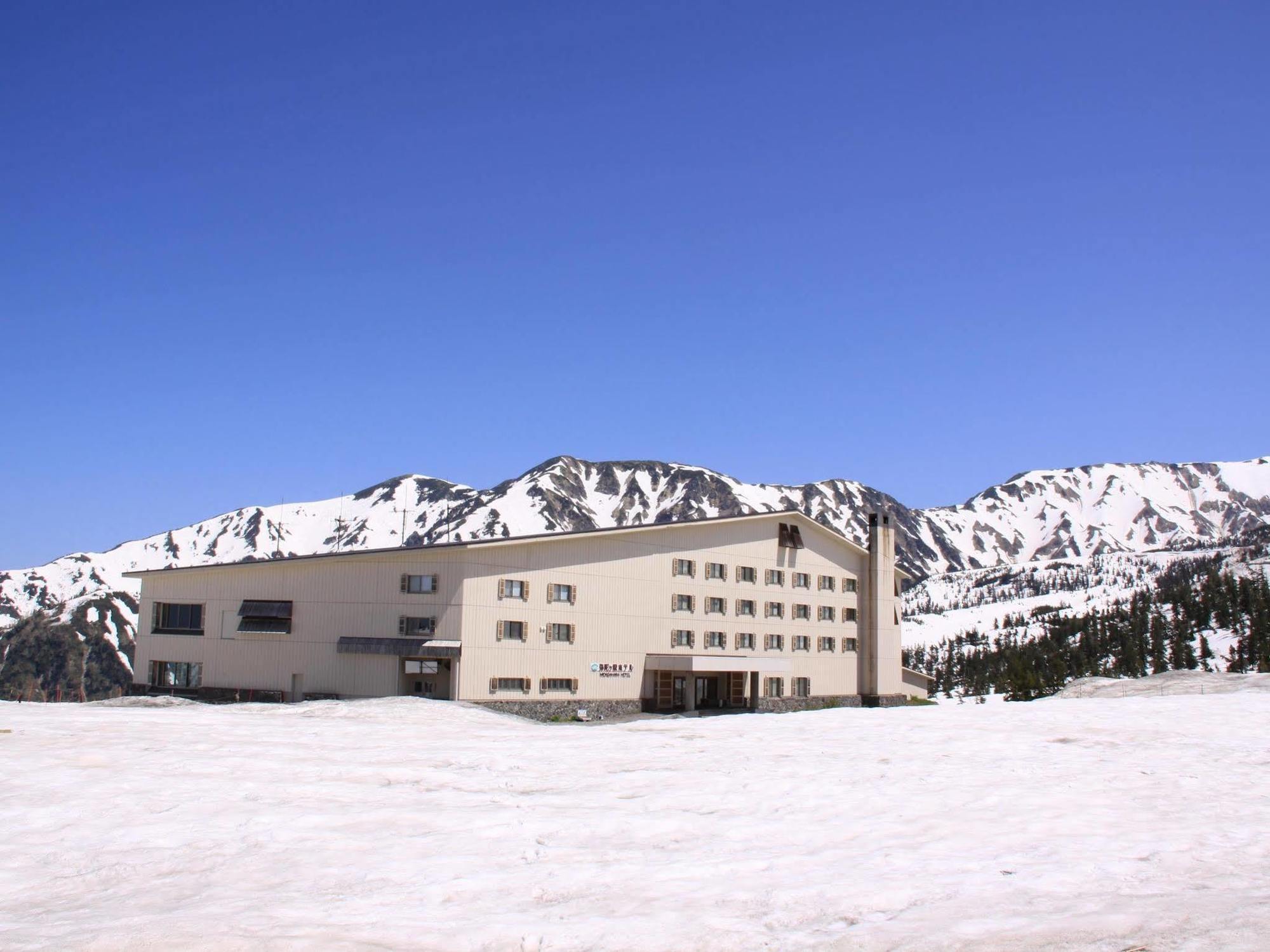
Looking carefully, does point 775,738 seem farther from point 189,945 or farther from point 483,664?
point 483,664

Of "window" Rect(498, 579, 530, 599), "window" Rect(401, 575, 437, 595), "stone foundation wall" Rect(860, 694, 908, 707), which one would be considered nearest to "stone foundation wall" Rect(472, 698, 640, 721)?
"window" Rect(498, 579, 530, 599)

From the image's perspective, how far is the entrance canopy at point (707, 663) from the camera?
204 feet

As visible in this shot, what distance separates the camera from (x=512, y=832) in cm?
1498

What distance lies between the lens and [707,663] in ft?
208

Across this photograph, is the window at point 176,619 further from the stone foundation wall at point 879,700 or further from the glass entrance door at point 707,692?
the stone foundation wall at point 879,700

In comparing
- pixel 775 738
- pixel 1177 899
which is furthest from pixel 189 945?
pixel 775 738

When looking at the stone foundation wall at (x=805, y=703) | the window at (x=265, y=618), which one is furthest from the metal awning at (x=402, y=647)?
the stone foundation wall at (x=805, y=703)

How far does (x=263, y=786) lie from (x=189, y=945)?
793cm

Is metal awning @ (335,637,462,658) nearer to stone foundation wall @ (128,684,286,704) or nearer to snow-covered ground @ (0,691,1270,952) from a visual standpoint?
stone foundation wall @ (128,684,286,704)

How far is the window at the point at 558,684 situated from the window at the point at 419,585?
7488 millimetres

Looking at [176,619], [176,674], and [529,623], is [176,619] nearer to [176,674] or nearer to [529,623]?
[176,674]

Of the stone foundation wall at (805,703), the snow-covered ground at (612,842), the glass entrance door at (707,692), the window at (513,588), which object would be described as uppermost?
the window at (513,588)

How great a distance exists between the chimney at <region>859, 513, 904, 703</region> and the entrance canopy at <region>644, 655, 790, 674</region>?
12.7 m

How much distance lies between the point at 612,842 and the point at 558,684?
42.3 meters
